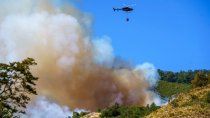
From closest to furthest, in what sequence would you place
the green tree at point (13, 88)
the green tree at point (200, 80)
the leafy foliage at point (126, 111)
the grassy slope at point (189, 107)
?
the green tree at point (13, 88) → the grassy slope at point (189, 107) → the green tree at point (200, 80) → the leafy foliage at point (126, 111)

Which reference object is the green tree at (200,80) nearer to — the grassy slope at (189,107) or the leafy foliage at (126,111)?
the leafy foliage at (126,111)

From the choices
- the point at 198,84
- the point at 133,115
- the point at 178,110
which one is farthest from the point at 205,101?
the point at 133,115

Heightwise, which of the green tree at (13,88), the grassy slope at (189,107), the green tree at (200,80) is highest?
the green tree at (200,80)

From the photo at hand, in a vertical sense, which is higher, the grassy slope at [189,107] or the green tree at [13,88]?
the grassy slope at [189,107]

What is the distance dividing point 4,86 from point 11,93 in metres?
1.17

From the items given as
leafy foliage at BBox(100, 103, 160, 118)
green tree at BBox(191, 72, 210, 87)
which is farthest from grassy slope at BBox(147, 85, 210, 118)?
leafy foliage at BBox(100, 103, 160, 118)

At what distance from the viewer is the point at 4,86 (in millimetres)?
52781

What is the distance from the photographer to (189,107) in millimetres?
74750

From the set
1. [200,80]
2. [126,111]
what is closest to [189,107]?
[200,80]

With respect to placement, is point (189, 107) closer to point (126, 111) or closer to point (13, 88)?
point (13, 88)

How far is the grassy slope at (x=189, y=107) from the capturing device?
70625 millimetres

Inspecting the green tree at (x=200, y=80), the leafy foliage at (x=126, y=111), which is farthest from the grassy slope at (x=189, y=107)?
the leafy foliage at (x=126, y=111)

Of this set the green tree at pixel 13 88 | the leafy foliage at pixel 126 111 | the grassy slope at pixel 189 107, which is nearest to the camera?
the green tree at pixel 13 88

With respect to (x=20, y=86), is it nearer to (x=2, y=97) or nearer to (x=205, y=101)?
(x=2, y=97)
